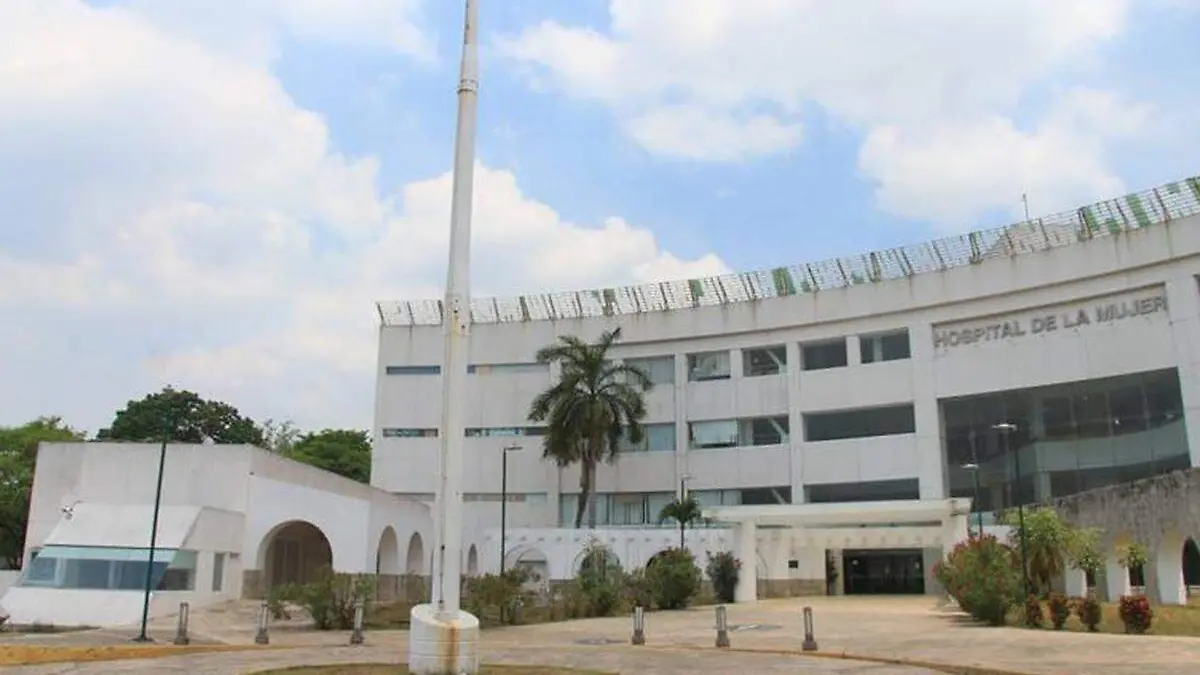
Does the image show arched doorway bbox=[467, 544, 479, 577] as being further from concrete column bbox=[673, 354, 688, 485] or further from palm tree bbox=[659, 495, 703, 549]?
palm tree bbox=[659, 495, 703, 549]

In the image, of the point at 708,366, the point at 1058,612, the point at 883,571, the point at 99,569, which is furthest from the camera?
the point at 708,366

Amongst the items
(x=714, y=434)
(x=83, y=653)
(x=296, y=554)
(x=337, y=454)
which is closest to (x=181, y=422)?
(x=337, y=454)

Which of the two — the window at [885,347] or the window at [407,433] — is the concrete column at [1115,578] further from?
the window at [407,433]

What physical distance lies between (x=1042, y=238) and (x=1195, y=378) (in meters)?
9.87

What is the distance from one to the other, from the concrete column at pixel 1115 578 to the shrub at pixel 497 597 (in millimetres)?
19434

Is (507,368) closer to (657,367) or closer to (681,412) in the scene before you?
(657,367)

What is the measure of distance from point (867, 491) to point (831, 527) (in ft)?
23.9

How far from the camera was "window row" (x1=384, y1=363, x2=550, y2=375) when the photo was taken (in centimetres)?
6234

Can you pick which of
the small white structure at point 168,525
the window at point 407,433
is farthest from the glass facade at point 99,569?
the window at point 407,433

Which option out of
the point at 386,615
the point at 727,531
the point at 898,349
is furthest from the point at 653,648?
the point at 898,349

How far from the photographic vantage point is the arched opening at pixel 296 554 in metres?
43.8

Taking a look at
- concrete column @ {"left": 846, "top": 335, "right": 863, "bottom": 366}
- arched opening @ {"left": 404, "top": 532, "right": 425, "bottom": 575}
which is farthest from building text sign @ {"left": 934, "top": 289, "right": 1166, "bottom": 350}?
arched opening @ {"left": 404, "top": 532, "right": 425, "bottom": 575}

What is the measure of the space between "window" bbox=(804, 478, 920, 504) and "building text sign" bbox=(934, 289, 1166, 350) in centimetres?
727

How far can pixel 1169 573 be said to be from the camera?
106 ft
